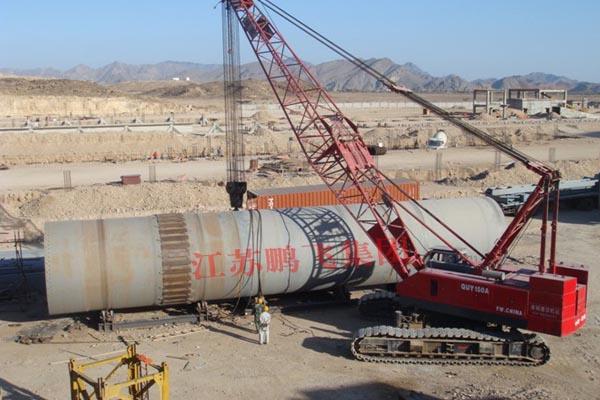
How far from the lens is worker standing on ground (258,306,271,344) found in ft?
51.4

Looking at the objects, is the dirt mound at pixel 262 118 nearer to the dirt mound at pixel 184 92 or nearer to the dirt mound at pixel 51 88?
the dirt mound at pixel 51 88

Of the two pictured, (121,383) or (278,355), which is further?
(278,355)

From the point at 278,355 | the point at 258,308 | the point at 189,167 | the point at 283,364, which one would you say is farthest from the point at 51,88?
the point at 283,364

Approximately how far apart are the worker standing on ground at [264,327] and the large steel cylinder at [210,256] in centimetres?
168

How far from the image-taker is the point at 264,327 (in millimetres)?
16000

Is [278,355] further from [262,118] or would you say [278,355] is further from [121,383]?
[262,118]

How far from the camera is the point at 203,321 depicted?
17500mm

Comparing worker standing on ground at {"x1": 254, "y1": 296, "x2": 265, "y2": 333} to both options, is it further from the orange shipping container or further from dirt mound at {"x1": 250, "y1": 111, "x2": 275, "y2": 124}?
dirt mound at {"x1": 250, "y1": 111, "x2": 275, "y2": 124}

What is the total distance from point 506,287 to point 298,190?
1415 centimetres

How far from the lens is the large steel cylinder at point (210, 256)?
16.1 meters

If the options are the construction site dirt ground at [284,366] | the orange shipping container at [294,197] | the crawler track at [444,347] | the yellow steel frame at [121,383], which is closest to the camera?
the yellow steel frame at [121,383]

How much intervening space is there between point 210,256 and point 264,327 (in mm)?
2479

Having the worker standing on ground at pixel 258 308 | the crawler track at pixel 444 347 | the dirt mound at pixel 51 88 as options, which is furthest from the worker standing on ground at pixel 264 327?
the dirt mound at pixel 51 88

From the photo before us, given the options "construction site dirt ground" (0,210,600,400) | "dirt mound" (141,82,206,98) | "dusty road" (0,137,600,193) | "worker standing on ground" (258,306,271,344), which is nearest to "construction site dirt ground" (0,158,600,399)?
"construction site dirt ground" (0,210,600,400)
